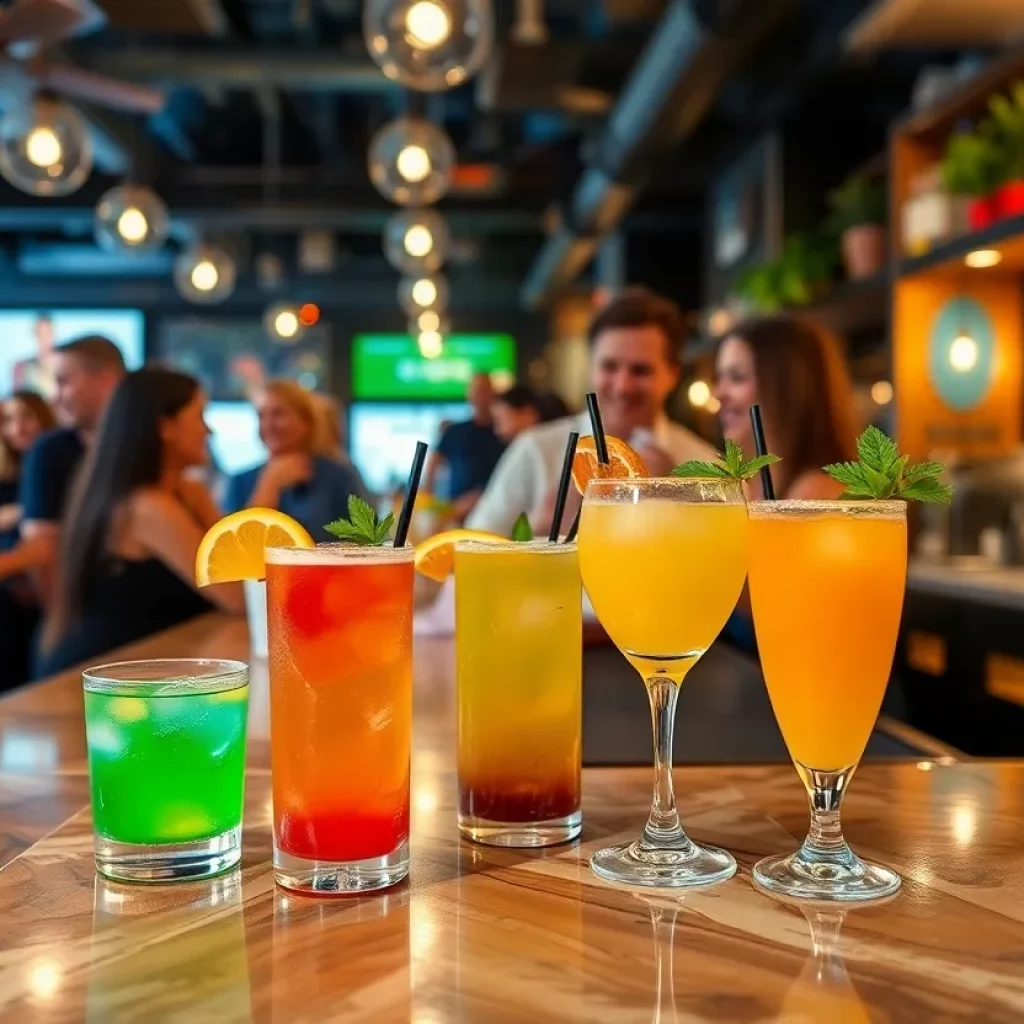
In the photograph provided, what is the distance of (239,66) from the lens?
6.24 metres

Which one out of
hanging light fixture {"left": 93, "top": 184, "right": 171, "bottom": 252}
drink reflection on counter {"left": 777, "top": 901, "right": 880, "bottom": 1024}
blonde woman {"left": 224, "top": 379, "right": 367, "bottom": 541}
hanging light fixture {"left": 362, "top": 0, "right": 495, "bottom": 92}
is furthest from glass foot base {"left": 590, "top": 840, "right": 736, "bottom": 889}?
hanging light fixture {"left": 93, "top": 184, "right": 171, "bottom": 252}

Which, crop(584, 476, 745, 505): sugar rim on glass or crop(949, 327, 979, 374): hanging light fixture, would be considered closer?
crop(584, 476, 745, 505): sugar rim on glass

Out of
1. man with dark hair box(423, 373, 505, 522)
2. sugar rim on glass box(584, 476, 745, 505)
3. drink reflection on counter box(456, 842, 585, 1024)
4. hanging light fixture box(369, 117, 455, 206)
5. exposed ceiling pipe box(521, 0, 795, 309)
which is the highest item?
exposed ceiling pipe box(521, 0, 795, 309)

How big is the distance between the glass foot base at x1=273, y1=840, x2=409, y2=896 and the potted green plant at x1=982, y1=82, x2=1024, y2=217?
3467 millimetres

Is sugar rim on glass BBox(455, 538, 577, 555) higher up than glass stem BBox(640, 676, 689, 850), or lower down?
higher up

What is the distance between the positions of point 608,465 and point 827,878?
356 mm

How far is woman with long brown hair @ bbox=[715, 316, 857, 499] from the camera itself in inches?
121

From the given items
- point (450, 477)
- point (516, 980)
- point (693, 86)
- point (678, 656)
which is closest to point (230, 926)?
point (516, 980)

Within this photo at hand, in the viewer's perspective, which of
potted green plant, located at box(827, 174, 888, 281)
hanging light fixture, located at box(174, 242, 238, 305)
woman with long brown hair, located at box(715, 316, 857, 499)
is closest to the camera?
woman with long brown hair, located at box(715, 316, 857, 499)

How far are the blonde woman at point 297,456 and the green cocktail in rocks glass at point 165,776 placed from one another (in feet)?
9.76

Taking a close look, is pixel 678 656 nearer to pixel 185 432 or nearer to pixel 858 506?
pixel 858 506

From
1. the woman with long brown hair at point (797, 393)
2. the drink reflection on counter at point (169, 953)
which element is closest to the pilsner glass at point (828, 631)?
the drink reflection on counter at point (169, 953)

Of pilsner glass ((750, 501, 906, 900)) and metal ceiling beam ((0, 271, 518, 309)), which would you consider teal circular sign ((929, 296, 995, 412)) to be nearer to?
pilsner glass ((750, 501, 906, 900))

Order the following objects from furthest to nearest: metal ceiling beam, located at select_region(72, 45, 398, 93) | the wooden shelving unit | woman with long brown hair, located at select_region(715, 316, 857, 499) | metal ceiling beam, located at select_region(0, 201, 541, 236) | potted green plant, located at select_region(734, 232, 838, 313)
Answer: metal ceiling beam, located at select_region(0, 201, 541, 236) → metal ceiling beam, located at select_region(72, 45, 398, 93) → potted green plant, located at select_region(734, 232, 838, 313) → the wooden shelving unit → woman with long brown hair, located at select_region(715, 316, 857, 499)
